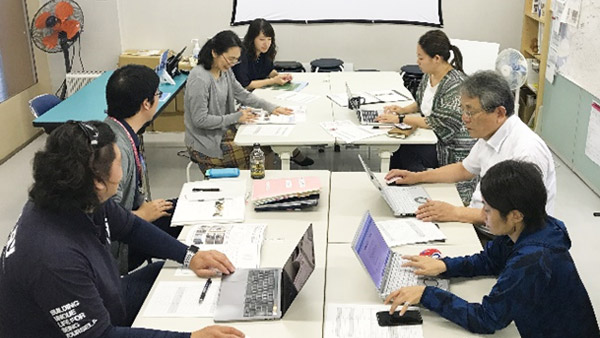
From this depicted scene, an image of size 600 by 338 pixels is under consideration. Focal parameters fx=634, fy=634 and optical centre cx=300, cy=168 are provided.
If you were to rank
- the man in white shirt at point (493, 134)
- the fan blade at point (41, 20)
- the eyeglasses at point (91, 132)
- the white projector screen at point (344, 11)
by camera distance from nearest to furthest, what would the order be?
the eyeglasses at point (91, 132) → the man in white shirt at point (493, 134) → the fan blade at point (41, 20) → the white projector screen at point (344, 11)

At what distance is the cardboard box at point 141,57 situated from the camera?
5895 mm

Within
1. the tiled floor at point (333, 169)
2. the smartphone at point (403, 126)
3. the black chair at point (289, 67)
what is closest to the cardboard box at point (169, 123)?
the tiled floor at point (333, 169)

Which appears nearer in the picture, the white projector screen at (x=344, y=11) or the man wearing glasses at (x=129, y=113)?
the man wearing glasses at (x=129, y=113)

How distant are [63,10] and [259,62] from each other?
1.93 m

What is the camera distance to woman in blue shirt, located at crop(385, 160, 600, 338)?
76.4 inches

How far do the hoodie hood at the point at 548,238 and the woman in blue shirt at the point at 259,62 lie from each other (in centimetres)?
309

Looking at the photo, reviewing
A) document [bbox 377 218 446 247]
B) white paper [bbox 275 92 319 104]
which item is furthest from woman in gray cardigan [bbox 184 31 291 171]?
document [bbox 377 218 446 247]

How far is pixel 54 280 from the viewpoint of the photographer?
5.85 feet

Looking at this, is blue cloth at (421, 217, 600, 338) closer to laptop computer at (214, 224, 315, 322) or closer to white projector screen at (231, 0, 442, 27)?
laptop computer at (214, 224, 315, 322)

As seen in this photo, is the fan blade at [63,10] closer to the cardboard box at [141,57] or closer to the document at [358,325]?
the cardboard box at [141,57]

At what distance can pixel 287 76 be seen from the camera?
500cm

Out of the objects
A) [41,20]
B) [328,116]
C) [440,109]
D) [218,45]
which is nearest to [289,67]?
[328,116]

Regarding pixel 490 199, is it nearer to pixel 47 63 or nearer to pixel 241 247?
pixel 241 247

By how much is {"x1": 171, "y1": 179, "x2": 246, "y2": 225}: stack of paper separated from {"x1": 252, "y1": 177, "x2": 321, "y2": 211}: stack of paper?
0.26 feet
